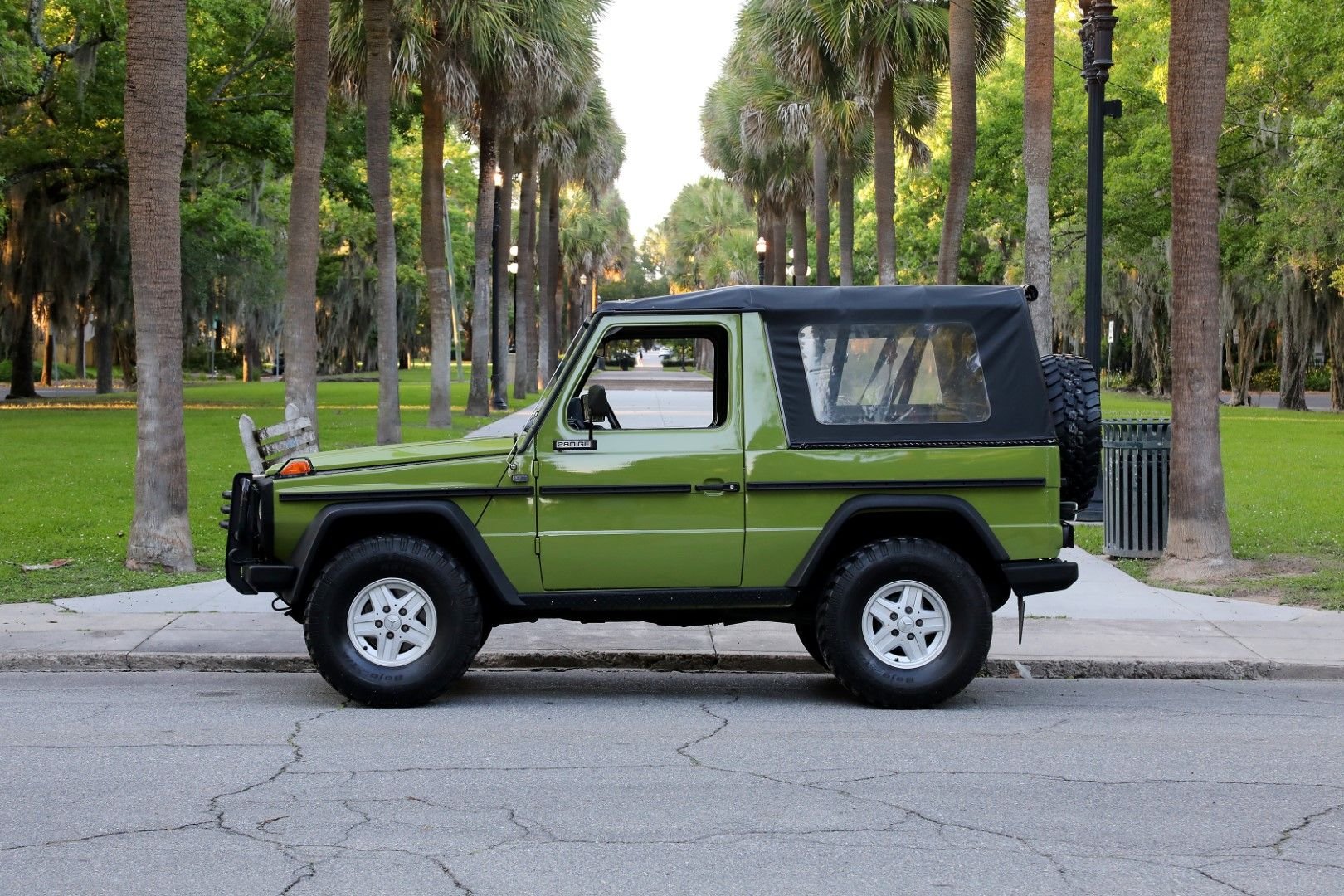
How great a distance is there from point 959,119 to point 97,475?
15738mm

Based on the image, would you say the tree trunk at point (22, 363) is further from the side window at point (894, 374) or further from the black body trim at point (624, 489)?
the side window at point (894, 374)

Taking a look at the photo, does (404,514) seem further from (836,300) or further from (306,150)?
(306,150)

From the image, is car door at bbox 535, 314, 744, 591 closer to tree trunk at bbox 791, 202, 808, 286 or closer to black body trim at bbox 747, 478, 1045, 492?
black body trim at bbox 747, 478, 1045, 492

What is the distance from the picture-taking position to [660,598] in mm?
7805

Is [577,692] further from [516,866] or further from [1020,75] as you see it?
[1020,75]

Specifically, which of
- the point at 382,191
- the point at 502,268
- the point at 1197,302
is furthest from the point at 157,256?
the point at 502,268

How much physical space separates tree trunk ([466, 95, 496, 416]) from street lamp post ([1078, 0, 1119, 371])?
1868cm

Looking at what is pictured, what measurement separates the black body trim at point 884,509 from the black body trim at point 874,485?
2.4 inches

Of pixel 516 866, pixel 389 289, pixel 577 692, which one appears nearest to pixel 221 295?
pixel 389 289

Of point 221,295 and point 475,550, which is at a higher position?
point 221,295

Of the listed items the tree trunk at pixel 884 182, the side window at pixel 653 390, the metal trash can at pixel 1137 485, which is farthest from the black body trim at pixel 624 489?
the tree trunk at pixel 884 182

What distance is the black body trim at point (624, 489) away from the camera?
7.73 m

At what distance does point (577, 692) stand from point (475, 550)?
4.11 feet

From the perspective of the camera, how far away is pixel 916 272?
5841cm
